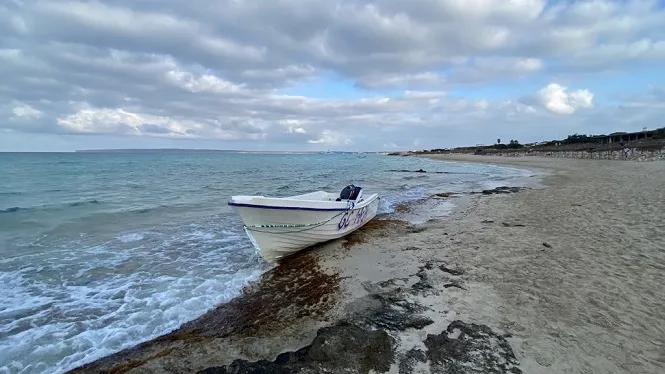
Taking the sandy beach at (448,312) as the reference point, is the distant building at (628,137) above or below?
above

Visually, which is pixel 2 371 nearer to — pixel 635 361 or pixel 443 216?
pixel 635 361

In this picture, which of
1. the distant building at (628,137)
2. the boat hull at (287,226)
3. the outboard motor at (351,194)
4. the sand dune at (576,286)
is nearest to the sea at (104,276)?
the boat hull at (287,226)

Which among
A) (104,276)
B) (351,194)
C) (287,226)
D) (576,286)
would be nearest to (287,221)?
(287,226)

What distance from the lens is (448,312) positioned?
199 inches

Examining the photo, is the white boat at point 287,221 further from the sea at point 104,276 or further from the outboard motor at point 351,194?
the outboard motor at point 351,194

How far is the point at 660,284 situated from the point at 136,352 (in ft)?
26.9

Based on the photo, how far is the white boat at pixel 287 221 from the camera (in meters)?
8.15

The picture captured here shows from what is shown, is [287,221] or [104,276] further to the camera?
[287,221]

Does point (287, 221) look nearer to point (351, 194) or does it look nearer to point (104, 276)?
point (351, 194)

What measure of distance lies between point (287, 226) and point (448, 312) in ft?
15.1

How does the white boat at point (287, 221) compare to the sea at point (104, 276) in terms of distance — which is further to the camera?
the white boat at point (287, 221)

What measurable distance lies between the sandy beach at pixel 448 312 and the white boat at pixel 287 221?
57cm

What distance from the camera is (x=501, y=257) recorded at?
744 cm

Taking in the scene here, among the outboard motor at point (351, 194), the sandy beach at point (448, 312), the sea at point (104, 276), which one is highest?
the outboard motor at point (351, 194)
